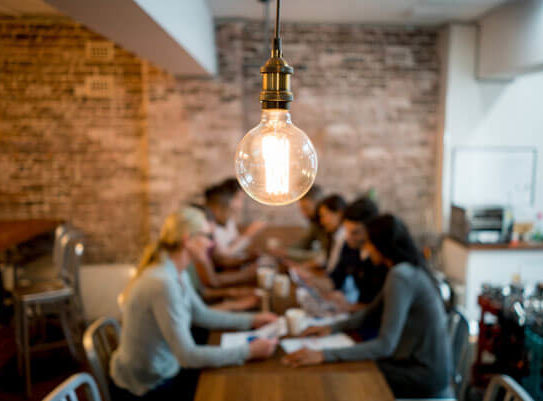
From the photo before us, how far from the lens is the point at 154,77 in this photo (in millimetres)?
4328

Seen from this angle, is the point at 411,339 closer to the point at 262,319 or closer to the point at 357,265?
the point at 262,319

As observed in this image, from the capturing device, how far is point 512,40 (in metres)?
3.79

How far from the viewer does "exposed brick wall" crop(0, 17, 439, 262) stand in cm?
442

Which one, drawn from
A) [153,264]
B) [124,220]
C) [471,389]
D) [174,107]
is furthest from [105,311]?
[471,389]

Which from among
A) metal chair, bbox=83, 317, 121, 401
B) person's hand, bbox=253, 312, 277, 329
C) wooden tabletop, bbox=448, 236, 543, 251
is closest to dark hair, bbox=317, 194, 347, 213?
person's hand, bbox=253, 312, 277, 329

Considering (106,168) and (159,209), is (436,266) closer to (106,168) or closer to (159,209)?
(159,209)

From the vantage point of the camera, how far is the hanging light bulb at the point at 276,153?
1100 millimetres

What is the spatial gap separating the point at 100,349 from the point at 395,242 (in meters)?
1.46

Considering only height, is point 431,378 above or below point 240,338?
below

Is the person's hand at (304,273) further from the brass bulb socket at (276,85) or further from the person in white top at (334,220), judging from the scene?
the brass bulb socket at (276,85)

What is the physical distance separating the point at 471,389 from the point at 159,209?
10.3 ft

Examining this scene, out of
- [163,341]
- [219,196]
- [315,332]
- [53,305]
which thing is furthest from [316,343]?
[53,305]

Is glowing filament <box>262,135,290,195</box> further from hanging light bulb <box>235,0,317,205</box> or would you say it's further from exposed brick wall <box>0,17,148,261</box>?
Result: exposed brick wall <box>0,17,148,261</box>

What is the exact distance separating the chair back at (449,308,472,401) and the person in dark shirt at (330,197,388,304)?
17.7 inches
